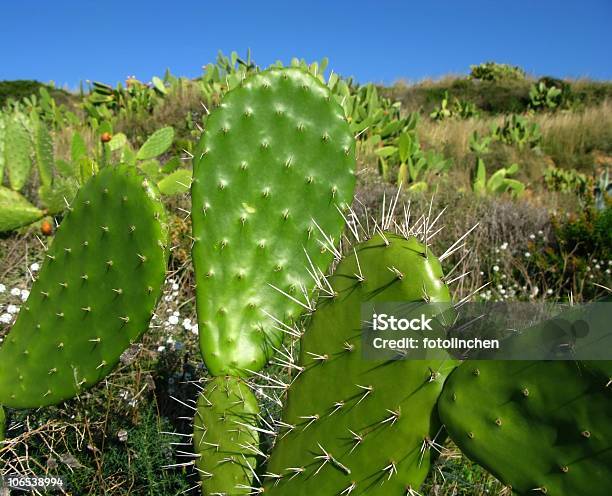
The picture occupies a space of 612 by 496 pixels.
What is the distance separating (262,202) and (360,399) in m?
0.85

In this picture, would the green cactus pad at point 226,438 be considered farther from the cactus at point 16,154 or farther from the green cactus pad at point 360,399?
the cactus at point 16,154

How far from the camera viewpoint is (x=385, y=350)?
44.3 inches

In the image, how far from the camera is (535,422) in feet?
3.00

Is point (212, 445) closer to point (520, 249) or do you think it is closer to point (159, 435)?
point (159, 435)

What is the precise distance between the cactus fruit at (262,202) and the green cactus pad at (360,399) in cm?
48

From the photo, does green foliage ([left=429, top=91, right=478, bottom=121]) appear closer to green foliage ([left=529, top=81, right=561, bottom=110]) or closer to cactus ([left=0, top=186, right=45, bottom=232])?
green foliage ([left=529, top=81, right=561, bottom=110])

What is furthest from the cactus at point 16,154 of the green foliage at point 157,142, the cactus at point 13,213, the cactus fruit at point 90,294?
the cactus fruit at point 90,294

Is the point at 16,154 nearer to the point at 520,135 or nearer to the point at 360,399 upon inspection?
the point at 360,399

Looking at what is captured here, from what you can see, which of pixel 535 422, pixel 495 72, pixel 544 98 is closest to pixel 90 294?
pixel 535 422

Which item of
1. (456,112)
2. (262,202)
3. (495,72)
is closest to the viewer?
(262,202)

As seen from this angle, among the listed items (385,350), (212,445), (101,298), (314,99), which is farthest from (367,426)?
(314,99)

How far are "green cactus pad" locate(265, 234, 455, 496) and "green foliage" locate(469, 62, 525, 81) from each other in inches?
809

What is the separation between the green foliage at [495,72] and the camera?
66.2ft

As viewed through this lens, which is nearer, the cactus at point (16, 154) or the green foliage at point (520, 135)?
the cactus at point (16, 154)
